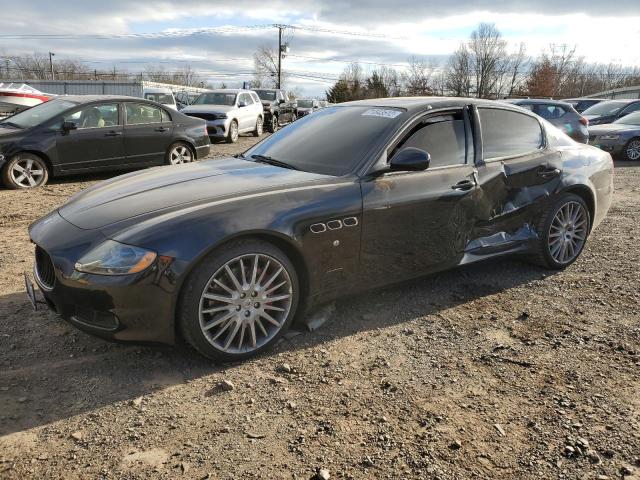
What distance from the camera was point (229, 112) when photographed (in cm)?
1627

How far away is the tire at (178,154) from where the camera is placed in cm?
978

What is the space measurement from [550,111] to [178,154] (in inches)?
379

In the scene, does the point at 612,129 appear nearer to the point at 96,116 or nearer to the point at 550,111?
the point at 550,111

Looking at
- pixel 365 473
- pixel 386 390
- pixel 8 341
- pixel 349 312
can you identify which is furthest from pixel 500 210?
pixel 8 341

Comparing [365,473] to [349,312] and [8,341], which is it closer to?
[349,312]

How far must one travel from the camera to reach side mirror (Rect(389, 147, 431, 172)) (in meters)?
3.38

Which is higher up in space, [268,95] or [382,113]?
[268,95]

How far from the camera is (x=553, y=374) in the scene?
120 inches

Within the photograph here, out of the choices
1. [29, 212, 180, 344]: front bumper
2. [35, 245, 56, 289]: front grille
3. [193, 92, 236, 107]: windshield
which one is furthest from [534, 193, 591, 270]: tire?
[193, 92, 236, 107]: windshield

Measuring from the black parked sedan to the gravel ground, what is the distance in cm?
469

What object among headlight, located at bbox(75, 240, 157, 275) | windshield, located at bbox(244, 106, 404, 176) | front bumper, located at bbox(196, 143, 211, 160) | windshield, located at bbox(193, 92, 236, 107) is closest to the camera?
headlight, located at bbox(75, 240, 157, 275)

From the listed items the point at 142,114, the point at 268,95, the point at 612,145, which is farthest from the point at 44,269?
the point at 268,95

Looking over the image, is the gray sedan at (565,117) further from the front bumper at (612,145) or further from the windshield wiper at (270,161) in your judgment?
the windshield wiper at (270,161)

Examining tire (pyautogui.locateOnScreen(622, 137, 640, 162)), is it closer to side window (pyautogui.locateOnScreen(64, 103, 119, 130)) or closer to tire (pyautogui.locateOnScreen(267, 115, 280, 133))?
side window (pyautogui.locateOnScreen(64, 103, 119, 130))
